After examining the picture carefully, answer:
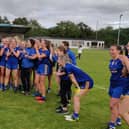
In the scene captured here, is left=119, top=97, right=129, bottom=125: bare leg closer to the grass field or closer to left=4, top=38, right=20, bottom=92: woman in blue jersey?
the grass field

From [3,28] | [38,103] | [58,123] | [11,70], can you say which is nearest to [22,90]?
[11,70]

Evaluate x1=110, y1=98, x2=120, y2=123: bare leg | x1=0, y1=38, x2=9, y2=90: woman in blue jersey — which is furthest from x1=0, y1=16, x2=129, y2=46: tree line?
x1=110, y1=98, x2=120, y2=123: bare leg

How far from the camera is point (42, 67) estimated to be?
1042 centimetres

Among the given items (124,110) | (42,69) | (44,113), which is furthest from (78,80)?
(42,69)

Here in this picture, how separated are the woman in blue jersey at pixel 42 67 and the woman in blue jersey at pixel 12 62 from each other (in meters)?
1.16

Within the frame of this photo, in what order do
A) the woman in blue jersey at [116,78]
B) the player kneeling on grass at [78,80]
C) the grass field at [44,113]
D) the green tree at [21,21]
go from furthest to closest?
the green tree at [21,21]
the player kneeling on grass at [78,80]
the grass field at [44,113]
the woman in blue jersey at [116,78]

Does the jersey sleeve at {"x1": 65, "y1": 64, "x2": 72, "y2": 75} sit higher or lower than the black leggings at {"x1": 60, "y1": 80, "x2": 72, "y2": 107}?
higher

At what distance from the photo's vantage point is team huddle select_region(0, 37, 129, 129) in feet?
24.2

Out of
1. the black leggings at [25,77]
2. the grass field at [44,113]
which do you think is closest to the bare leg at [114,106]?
the grass field at [44,113]

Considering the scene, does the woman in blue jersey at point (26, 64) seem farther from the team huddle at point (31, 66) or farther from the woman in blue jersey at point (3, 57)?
the woman in blue jersey at point (3, 57)

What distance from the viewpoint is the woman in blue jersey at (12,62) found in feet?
37.7

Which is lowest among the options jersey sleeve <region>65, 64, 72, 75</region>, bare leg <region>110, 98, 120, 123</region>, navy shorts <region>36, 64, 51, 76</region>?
bare leg <region>110, 98, 120, 123</region>

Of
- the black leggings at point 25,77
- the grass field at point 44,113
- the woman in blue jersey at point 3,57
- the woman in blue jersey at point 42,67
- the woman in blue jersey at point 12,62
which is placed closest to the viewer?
the grass field at point 44,113

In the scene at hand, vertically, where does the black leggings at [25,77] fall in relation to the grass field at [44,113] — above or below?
above
